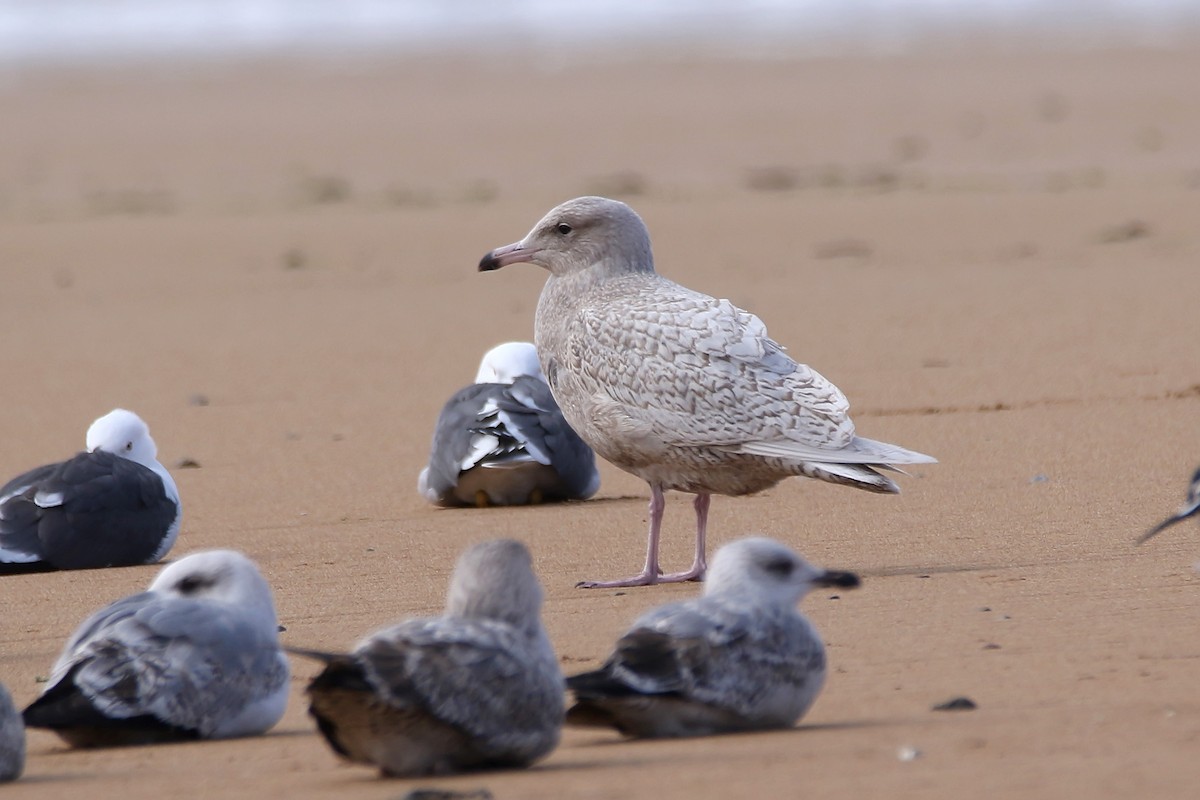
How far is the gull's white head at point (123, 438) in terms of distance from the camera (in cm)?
873

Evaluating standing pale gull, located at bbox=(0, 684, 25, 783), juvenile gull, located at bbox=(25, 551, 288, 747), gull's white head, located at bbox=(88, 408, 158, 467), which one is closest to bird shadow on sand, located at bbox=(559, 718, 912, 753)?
juvenile gull, located at bbox=(25, 551, 288, 747)

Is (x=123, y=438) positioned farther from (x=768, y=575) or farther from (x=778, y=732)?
(x=778, y=732)

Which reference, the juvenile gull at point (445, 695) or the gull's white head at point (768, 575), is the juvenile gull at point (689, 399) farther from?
the juvenile gull at point (445, 695)

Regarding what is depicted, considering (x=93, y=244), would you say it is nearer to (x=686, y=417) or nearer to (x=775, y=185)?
(x=775, y=185)

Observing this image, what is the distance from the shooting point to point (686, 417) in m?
7.40

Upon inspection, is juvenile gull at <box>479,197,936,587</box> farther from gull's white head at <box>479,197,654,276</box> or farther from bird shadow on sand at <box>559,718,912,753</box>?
bird shadow on sand at <box>559,718,912,753</box>

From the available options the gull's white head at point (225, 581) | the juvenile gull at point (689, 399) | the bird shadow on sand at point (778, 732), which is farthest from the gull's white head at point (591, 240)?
the bird shadow on sand at point (778, 732)

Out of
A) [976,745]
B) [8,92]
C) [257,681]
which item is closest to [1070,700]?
[976,745]

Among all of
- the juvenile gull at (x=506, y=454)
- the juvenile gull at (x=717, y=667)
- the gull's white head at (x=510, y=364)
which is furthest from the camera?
the gull's white head at (x=510, y=364)

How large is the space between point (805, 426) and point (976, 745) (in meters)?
2.81

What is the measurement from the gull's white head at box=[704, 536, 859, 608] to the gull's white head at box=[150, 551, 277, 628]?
1.18 metres

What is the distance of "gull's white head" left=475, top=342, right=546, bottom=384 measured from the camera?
10.1 metres

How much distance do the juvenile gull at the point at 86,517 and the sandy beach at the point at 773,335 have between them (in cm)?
13

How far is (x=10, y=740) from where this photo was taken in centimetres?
465
